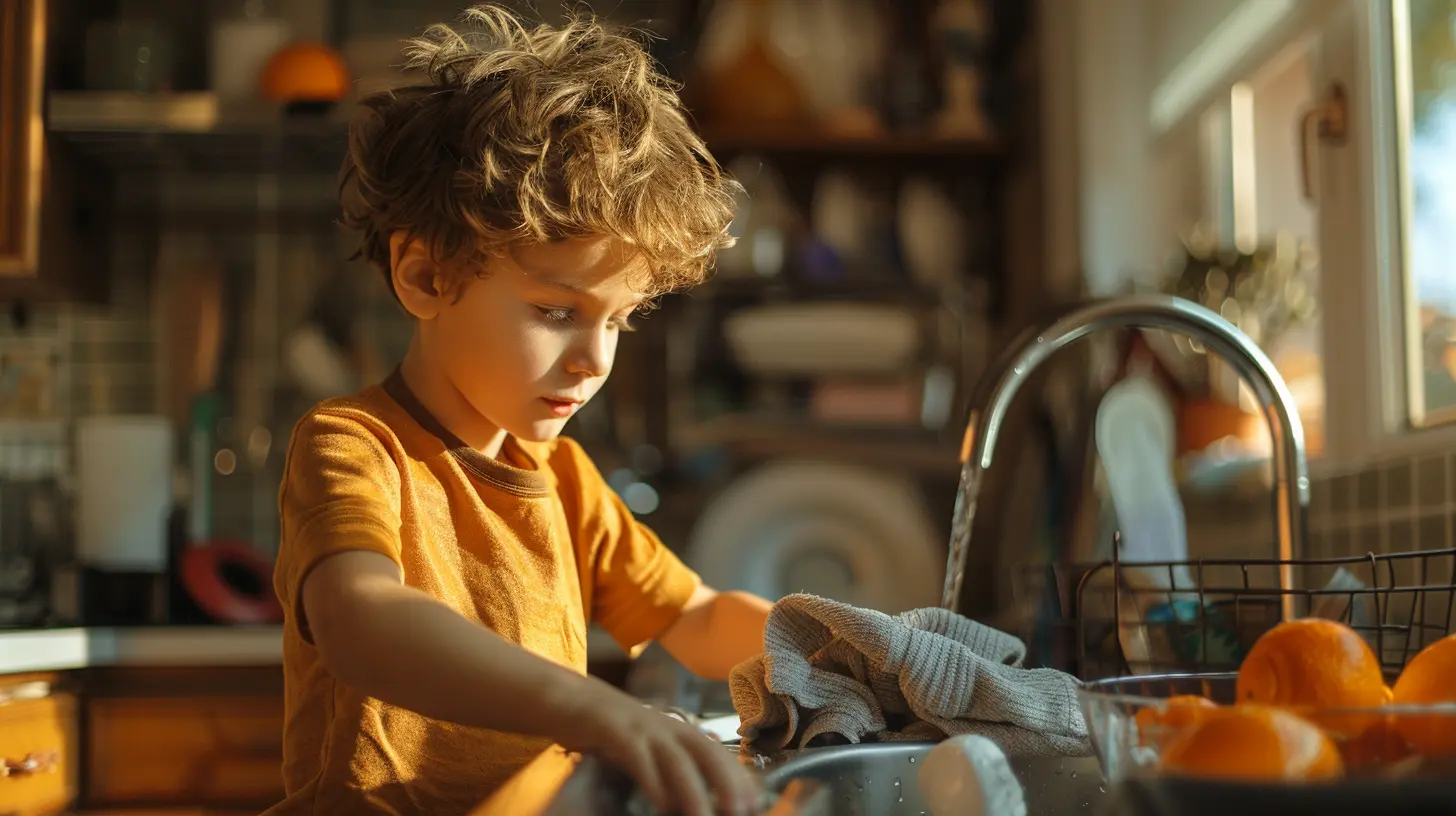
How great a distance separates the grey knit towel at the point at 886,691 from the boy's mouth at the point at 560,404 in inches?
9.0

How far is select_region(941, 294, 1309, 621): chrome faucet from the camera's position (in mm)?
877

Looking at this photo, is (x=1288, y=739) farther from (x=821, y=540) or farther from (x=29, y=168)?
(x=29, y=168)

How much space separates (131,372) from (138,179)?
0.39 metres

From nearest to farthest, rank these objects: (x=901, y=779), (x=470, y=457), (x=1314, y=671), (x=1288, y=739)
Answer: (x=1288, y=739), (x=1314, y=671), (x=901, y=779), (x=470, y=457)

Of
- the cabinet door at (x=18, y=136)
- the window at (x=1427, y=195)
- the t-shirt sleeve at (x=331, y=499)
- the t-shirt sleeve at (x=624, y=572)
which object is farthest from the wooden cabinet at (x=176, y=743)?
the window at (x=1427, y=195)

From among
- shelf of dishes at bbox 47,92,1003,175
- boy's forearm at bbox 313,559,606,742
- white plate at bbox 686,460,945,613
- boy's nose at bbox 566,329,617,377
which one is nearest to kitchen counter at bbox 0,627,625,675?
white plate at bbox 686,460,945,613

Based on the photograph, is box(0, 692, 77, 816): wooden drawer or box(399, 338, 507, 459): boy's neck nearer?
box(399, 338, 507, 459): boy's neck

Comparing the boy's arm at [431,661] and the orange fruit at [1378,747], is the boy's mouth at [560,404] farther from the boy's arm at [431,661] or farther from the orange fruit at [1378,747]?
the orange fruit at [1378,747]

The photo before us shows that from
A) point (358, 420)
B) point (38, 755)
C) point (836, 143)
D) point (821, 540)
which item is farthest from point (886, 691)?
point (836, 143)

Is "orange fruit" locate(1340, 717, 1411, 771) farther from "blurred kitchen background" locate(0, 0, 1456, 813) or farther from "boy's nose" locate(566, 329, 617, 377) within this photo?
"blurred kitchen background" locate(0, 0, 1456, 813)

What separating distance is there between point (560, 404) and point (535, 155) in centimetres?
16

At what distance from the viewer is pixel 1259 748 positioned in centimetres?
40

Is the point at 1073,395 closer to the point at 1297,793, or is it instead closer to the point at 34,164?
the point at 34,164

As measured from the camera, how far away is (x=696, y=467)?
266 centimetres
